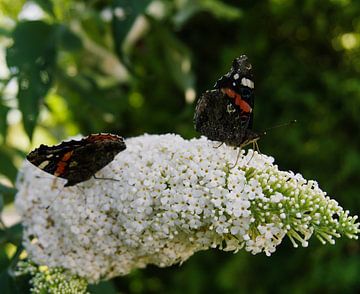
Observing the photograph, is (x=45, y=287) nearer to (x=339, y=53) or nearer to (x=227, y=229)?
(x=227, y=229)

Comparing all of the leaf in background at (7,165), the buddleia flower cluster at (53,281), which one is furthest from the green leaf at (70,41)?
the buddleia flower cluster at (53,281)

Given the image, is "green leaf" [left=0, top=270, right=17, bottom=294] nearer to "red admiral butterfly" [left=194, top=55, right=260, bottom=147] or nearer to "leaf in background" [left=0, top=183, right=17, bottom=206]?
"leaf in background" [left=0, top=183, right=17, bottom=206]

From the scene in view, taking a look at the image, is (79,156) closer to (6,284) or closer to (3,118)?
(6,284)

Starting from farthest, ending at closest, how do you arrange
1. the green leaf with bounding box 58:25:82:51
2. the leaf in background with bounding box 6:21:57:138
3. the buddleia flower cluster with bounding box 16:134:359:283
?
the green leaf with bounding box 58:25:82:51 → the leaf in background with bounding box 6:21:57:138 → the buddleia flower cluster with bounding box 16:134:359:283

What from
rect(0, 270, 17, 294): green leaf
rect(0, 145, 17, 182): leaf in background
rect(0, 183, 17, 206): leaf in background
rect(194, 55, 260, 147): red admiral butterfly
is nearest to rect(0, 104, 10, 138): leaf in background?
rect(0, 145, 17, 182): leaf in background

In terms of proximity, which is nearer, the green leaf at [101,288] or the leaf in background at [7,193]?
the green leaf at [101,288]

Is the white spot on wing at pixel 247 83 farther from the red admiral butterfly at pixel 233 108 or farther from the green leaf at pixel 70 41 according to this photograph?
the green leaf at pixel 70 41

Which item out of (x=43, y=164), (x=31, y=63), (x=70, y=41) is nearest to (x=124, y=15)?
(x=31, y=63)
